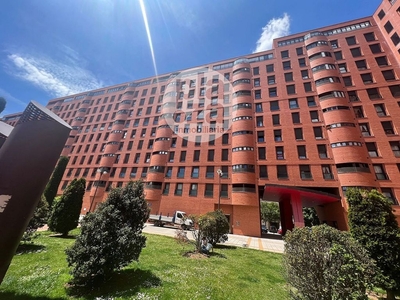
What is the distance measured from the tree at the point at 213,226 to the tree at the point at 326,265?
6.59 meters

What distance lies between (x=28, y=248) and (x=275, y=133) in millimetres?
27765

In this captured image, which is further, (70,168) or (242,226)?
(70,168)

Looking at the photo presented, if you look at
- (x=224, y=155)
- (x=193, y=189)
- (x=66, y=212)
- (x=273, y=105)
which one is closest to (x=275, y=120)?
(x=273, y=105)

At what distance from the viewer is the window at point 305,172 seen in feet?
73.2

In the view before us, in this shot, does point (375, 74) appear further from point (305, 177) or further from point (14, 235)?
point (14, 235)

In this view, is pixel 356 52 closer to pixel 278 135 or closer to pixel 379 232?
pixel 278 135

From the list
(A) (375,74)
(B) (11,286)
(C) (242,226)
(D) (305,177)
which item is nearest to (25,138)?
(B) (11,286)

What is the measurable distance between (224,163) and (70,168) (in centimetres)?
3562

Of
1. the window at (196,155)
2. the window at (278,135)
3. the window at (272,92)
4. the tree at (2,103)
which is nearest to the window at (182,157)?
the window at (196,155)

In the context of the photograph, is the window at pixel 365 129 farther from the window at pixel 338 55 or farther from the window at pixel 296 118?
the window at pixel 338 55

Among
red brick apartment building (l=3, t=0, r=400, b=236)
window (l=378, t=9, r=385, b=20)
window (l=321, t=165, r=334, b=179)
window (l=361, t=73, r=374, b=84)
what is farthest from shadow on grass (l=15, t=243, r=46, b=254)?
window (l=378, t=9, r=385, b=20)

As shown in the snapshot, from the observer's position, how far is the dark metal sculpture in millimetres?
3906

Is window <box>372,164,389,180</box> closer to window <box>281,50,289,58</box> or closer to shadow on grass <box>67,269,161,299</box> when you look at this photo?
window <box>281,50,289,58</box>

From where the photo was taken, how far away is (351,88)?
25.1 metres
